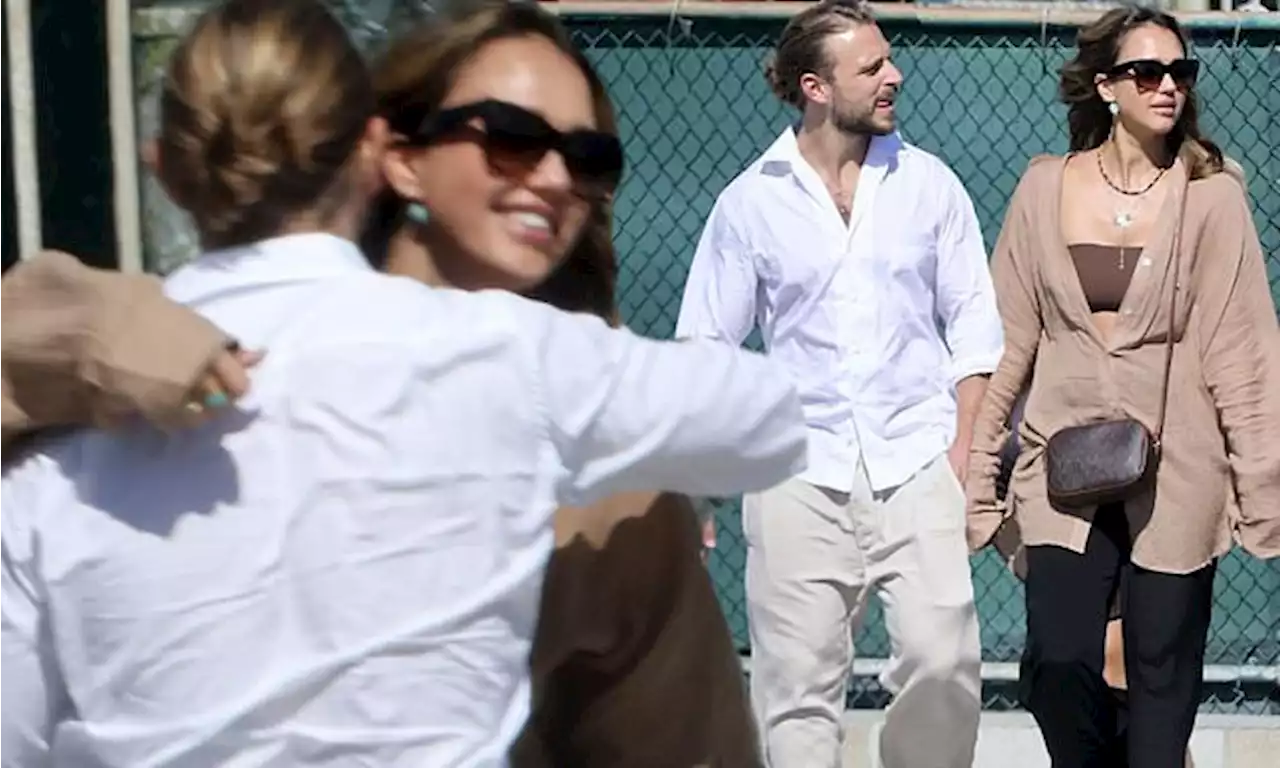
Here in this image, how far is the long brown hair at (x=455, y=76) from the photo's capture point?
1947 millimetres

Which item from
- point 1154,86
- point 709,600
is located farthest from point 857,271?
point 709,600

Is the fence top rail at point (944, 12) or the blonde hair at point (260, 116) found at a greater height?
the blonde hair at point (260, 116)

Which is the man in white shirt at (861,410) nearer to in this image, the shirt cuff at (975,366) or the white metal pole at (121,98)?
the shirt cuff at (975,366)

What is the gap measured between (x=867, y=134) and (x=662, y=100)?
0.95m

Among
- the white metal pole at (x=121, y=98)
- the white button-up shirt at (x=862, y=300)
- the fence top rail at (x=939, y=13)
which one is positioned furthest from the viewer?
the fence top rail at (x=939, y=13)

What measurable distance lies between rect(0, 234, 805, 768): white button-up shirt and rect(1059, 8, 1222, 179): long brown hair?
366 centimetres

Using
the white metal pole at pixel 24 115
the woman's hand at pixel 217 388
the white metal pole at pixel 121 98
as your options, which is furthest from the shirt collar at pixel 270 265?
the white metal pole at pixel 24 115

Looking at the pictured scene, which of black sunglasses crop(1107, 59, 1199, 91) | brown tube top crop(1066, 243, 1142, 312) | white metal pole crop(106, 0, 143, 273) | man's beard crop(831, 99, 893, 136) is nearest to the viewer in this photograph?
white metal pole crop(106, 0, 143, 273)

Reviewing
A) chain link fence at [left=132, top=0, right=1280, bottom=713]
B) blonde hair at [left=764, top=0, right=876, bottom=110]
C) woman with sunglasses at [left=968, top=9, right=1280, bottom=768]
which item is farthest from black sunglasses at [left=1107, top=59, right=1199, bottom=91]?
chain link fence at [left=132, top=0, right=1280, bottom=713]

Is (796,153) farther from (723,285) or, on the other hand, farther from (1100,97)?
(1100,97)

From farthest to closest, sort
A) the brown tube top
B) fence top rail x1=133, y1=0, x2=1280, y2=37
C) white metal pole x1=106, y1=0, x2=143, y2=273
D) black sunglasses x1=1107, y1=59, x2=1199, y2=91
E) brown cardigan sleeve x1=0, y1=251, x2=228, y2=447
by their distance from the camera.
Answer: fence top rail x1=133, y1=0, x2=1280, y2=37 → black sunglasses x1=1107, y1=59, x2=1199, y2=91 → the brown tube top → white metal pole x1=106, y1=0, x2=143, y2=273 → brown cardigan sleeve x1=0, y1=251, x2=228, y2=447

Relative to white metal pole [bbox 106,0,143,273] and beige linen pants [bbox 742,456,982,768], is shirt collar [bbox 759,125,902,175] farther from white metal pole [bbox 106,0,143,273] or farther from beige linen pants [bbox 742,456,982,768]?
white metal pole [bbox 106,0,143,273]

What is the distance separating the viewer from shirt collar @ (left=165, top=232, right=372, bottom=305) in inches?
66.7

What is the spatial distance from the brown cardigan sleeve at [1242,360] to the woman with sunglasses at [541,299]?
315cm
